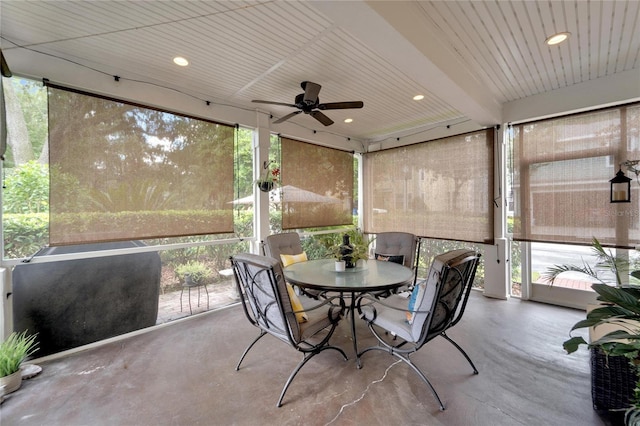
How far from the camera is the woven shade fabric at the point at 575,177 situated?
3.14 m

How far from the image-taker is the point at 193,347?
271cm

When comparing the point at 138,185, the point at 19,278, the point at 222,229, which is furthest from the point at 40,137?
the point at 222,229

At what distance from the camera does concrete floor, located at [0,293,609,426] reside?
1768mm

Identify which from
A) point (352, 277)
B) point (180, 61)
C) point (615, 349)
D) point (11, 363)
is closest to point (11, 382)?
point (11, 363)

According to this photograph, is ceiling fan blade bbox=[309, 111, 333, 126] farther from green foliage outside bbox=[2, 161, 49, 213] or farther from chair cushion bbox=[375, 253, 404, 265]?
green foliage outside bbox=[2, 161, 49, 213]

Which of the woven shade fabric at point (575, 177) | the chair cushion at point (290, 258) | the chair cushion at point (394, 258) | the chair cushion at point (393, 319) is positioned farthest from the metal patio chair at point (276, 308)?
the woven shade fabric at point (575, 177)

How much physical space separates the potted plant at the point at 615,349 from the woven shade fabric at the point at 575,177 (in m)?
1.82

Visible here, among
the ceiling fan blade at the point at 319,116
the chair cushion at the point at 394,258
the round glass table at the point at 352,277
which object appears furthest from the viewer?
the chair cushion at the point at 394,258

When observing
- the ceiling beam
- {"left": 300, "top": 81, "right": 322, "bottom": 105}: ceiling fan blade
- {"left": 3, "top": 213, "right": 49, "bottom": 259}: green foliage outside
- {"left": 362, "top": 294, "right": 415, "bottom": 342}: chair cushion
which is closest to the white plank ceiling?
the ceiling beam

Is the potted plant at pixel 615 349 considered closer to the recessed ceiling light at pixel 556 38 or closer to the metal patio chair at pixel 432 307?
the metal patio chair at pixel 432 307

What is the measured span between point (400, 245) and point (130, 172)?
3.46m

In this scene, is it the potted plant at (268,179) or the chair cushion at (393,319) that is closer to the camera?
the chair cushion at (393,319)

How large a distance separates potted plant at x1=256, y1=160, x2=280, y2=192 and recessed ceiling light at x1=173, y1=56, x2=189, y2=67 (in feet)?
5.31

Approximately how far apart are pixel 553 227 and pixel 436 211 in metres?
1.57
